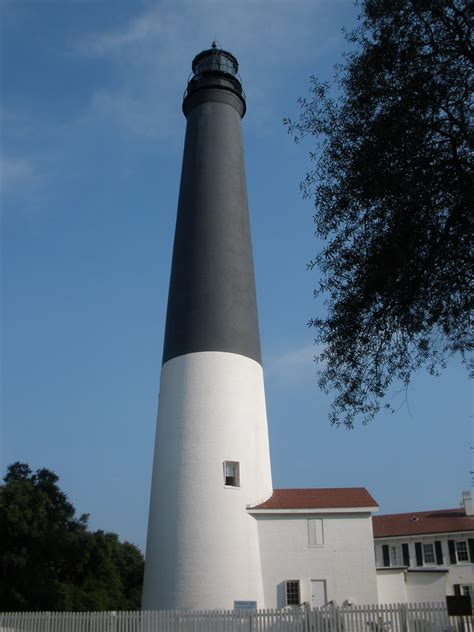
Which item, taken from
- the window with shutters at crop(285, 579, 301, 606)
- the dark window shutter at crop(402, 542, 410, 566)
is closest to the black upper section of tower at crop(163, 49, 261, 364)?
the window with shutters at crop(285, 579, 301, 606)

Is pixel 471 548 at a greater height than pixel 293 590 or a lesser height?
greater

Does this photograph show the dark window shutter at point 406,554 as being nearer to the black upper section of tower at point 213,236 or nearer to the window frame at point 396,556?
the window frame at point 396,556

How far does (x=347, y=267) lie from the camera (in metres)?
11.8

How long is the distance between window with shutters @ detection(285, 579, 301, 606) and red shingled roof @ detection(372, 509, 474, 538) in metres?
25.5

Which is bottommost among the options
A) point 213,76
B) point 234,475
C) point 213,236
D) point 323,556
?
point 323,556

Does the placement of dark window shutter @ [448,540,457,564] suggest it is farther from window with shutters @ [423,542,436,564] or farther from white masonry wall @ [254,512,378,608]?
white masonry wall @ [254,512,378,608]

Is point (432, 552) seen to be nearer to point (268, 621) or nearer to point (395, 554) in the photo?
point (395, 554)

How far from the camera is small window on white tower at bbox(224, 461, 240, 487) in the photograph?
2239 centimetres

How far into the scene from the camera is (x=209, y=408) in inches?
890

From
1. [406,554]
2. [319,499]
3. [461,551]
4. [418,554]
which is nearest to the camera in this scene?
[319,499]

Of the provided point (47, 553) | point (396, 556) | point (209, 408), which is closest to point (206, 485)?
point (209, 408)

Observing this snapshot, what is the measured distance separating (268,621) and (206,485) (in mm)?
5245

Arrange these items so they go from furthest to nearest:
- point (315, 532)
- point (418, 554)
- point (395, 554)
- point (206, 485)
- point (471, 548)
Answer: point (395, 554)
point (418, 554)
point (471, 548)
point (315, 532)
point (206, 485)

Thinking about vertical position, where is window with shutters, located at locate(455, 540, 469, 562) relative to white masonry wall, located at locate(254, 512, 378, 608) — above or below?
above
